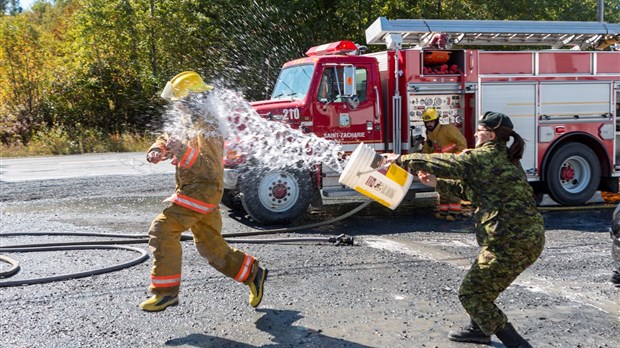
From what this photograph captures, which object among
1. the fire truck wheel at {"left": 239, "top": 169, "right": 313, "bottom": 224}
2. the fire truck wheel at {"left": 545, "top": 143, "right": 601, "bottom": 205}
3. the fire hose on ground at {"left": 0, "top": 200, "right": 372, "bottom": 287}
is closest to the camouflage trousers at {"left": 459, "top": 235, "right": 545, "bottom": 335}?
the fire hose on ground at {"left": 0, "top": 200, "right": 372, "bottom": 287}

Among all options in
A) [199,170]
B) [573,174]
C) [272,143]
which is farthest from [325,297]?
[573,174]

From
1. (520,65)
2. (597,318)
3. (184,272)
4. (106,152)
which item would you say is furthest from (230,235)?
(106,152)

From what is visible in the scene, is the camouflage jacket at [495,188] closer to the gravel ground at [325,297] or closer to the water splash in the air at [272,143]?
the gravel ground at [325,297]

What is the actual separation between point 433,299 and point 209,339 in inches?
79.8

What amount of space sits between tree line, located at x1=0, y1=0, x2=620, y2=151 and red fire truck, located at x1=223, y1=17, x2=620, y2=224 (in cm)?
1291

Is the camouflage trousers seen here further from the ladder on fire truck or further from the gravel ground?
the ladder on fire truck

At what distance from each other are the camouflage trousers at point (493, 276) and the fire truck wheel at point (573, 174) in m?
6.88

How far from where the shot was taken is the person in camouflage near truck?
4.19 meters

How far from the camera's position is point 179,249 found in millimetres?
4898

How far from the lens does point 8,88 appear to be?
26.1m

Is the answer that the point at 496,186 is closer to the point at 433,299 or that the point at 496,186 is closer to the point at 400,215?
the point at 433,299

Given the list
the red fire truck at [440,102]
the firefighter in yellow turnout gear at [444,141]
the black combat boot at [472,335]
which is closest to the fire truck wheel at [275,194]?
the red fire truck at [440,102]

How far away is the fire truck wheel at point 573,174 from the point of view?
1066cm

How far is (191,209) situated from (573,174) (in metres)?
8.03
